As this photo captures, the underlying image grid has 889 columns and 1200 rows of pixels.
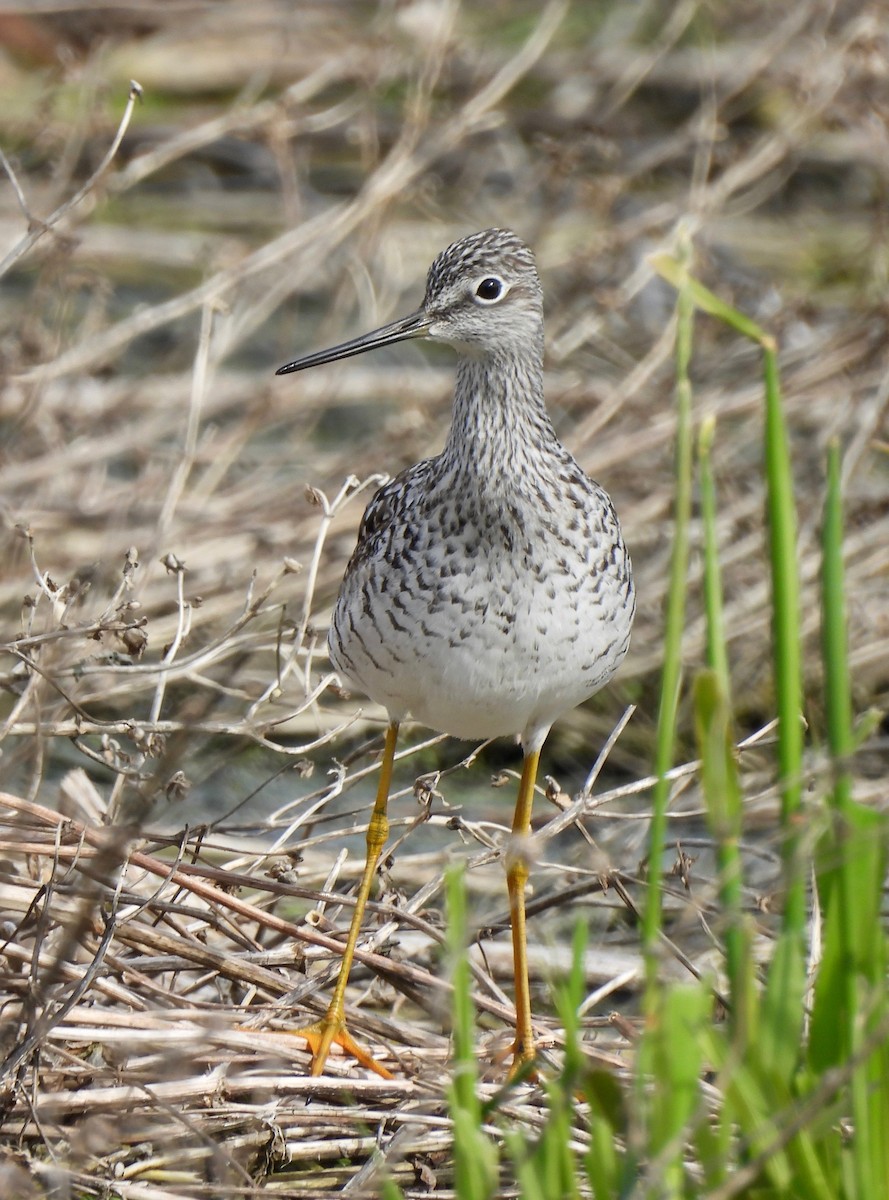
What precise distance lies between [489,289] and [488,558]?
648 millimetres

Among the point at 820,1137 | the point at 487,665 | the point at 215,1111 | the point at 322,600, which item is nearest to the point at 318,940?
the point at 215,1111

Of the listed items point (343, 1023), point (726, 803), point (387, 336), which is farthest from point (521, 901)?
point (726, 803)

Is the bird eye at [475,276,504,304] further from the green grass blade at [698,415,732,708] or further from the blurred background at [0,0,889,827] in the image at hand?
the green grass blade at [698,415,732,708]

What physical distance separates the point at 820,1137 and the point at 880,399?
4001 mm

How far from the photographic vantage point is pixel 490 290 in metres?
3.98

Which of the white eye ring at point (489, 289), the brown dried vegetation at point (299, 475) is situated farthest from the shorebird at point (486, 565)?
the brown dried vegetation at point (299, 475)

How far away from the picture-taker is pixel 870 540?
6.24 m

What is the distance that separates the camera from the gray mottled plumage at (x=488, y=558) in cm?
371

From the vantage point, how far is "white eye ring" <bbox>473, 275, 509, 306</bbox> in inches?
156

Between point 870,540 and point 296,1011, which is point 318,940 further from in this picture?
point 870,540

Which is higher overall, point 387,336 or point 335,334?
point 335,334

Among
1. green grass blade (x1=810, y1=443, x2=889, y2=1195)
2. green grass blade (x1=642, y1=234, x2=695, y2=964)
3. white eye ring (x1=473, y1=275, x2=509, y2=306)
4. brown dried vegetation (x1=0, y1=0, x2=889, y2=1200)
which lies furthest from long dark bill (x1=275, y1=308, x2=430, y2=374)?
green grass blade (x1=810, y1=443, x2=889, y2=1195)

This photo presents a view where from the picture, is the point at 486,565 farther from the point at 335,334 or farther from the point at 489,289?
the point at 335,334

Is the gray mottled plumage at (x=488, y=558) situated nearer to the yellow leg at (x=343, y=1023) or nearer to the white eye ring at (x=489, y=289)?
the white eye ring at (x=489, y=289)
